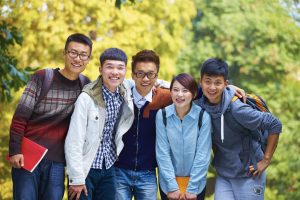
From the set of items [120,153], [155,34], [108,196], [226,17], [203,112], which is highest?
[226,17]

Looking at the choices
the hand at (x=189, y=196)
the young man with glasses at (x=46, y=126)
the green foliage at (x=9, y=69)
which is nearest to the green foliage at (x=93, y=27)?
the green foliage at (x=9, y=69)

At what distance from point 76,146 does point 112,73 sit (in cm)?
61

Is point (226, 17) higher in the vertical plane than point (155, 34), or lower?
higher

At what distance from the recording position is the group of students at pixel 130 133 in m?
4.11

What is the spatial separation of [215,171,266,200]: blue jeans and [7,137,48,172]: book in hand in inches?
54.7

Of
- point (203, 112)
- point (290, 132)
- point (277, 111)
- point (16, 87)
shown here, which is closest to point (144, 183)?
point (203, 112)

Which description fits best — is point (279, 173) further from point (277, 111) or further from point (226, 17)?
point (226, 17)

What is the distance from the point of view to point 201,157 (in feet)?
14.1

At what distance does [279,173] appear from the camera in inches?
496

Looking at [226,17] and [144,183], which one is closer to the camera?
[144,183]

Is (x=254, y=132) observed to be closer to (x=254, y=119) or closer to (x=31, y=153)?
(x=254, y=119)

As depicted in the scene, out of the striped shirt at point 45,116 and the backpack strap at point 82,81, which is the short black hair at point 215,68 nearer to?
the backpack strap at point 82,81

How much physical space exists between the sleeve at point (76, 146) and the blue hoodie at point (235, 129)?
99cm

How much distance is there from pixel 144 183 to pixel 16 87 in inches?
111
